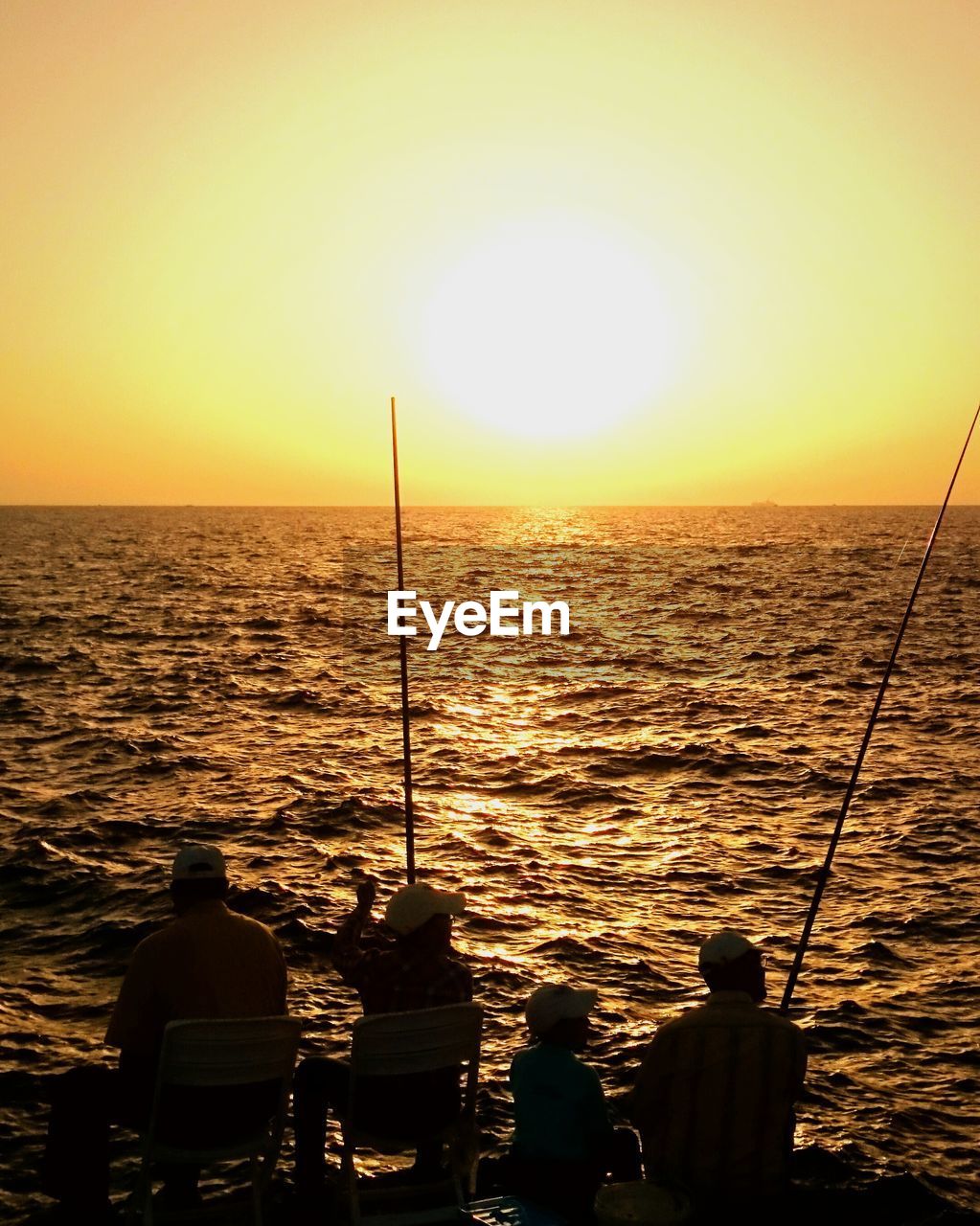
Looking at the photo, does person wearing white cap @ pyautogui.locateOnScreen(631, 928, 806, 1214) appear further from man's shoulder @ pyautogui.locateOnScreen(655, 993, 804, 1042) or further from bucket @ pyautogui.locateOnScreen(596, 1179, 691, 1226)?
bucket @ pyautogui.locateOnScreen(596, 1179, 691, 1226)

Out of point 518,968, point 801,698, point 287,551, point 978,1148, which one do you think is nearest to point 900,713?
point 801,698

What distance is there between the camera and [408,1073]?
4.70 metres

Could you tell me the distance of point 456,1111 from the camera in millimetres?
4984

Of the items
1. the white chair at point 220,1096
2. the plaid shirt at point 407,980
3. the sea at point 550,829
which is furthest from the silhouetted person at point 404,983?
the sea at point 550,829

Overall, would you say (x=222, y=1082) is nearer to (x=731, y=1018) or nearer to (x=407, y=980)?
(x=407, y=980)

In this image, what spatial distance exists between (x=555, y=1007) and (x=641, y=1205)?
74 cm

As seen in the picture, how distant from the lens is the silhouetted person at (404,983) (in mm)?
4957

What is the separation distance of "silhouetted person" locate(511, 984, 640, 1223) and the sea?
8.74 feet

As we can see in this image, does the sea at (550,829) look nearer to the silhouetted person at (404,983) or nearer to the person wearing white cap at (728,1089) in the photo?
the silhouetted person at (404,983)

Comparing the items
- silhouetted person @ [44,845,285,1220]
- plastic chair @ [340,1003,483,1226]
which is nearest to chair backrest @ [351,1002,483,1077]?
plastic chair @ [340,1003,483,1226]

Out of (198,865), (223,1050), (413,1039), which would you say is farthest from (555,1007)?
(198,865)

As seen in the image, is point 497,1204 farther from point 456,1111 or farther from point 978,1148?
point 978,1148

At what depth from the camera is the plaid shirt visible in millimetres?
5055

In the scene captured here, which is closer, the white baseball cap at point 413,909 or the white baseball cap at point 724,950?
the white baseball cap at point 724,950
